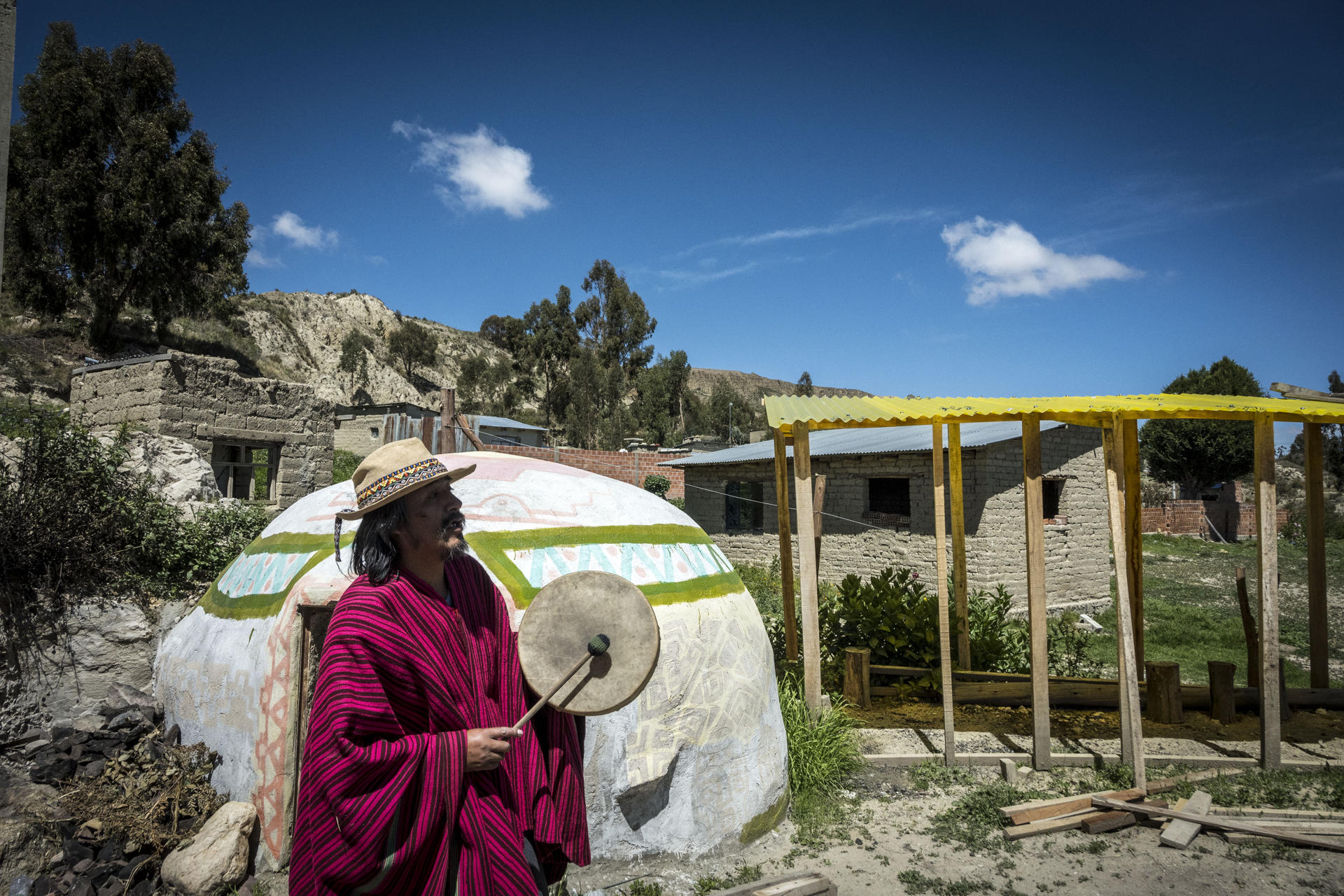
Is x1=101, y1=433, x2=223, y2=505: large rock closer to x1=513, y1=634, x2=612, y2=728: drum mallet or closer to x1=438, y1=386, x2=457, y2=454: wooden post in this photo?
x1=438, y1=386, x2=457, y2=454: wooden post

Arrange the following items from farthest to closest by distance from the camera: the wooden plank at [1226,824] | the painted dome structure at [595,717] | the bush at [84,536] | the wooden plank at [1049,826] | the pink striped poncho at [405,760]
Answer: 1. the bush at [84,536]
2. the wooden plank at [1049,826]
3. the wooden plank at [1226,824]
4. the painted dome structure at [595,717]
5. the pink striped poncho at [405,760]

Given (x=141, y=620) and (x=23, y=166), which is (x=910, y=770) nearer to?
(x=141, y=620)

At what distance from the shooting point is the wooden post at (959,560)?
7.71m

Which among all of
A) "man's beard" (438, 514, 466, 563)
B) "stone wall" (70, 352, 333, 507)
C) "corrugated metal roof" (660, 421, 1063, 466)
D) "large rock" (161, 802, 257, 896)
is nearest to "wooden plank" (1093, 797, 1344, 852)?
"man's beard" (438, 514, 466, 563)

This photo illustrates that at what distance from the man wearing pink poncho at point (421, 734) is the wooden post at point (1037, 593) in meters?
4.37

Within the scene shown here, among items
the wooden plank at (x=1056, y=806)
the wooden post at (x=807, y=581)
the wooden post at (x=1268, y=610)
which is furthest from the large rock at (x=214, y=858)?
the wooden post at (x=1268, y=610)

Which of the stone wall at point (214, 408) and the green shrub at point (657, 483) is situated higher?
the stone wall at point (214, 408)

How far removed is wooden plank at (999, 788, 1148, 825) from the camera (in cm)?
486

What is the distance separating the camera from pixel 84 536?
18.8 feet

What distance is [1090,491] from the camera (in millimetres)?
13680

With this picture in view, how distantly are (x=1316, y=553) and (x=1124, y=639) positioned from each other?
317cm

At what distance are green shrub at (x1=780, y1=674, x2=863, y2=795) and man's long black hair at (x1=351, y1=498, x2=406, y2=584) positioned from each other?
11.4ft

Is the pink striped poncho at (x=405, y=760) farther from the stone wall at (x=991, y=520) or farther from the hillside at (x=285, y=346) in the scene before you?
the hillside at (x=285, y=346)

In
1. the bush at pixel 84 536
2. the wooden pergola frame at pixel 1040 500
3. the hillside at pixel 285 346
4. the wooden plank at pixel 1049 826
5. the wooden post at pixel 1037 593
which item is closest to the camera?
the wooden plank at pixel 1049 826
